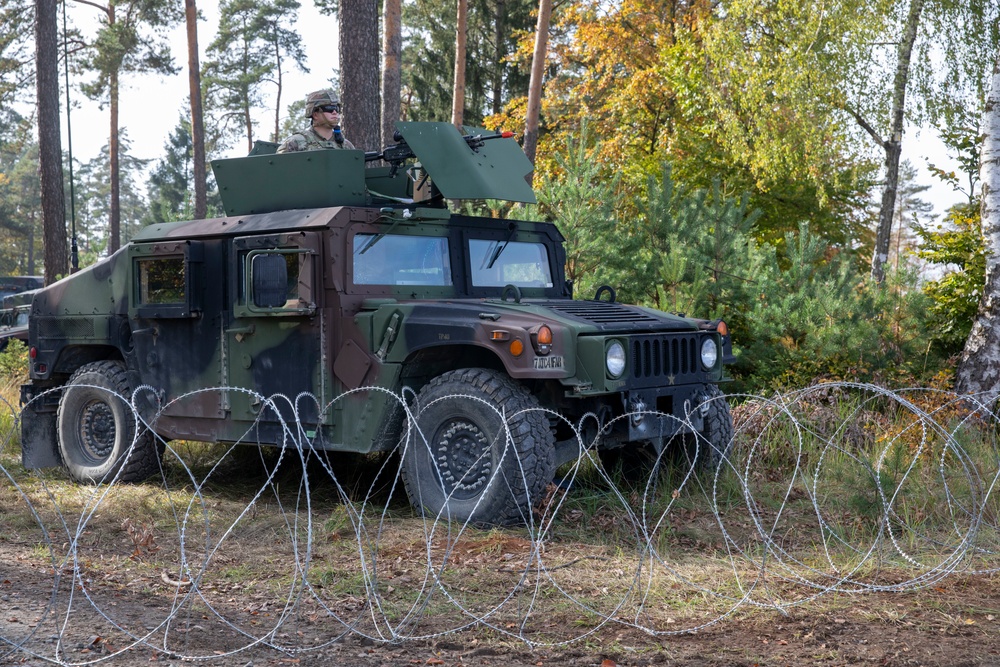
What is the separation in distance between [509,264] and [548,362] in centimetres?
163

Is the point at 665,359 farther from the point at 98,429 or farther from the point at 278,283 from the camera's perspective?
the point at 98,429

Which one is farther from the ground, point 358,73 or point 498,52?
point 498,52

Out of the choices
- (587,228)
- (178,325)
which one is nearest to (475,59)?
(587,228)

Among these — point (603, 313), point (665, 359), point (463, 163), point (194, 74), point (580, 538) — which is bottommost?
point (580, 538)

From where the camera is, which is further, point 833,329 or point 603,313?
point 833,329

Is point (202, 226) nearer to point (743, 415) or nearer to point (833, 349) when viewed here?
point (743, 415)

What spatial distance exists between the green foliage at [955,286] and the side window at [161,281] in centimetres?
622

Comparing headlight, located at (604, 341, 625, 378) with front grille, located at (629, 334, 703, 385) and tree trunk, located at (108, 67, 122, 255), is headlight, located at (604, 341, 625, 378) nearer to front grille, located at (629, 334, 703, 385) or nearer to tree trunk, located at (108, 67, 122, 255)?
front grille, located at (629, 334, 703, 385)

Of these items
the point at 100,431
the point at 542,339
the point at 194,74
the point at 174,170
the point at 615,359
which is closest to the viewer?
the point at 542,339

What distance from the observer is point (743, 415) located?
8.41 metres

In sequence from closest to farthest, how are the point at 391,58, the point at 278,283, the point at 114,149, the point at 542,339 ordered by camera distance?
1. the point at 542,339
2. the point at 278,283
3. the point at 391,58
4. the point at 114,149

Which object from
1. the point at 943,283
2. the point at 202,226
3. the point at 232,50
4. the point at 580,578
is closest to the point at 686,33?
the point at 943,283

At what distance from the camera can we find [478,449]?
19.8ft

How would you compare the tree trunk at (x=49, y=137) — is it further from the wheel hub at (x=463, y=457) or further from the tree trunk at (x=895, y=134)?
the tree trunk at (x=895, y=134)
